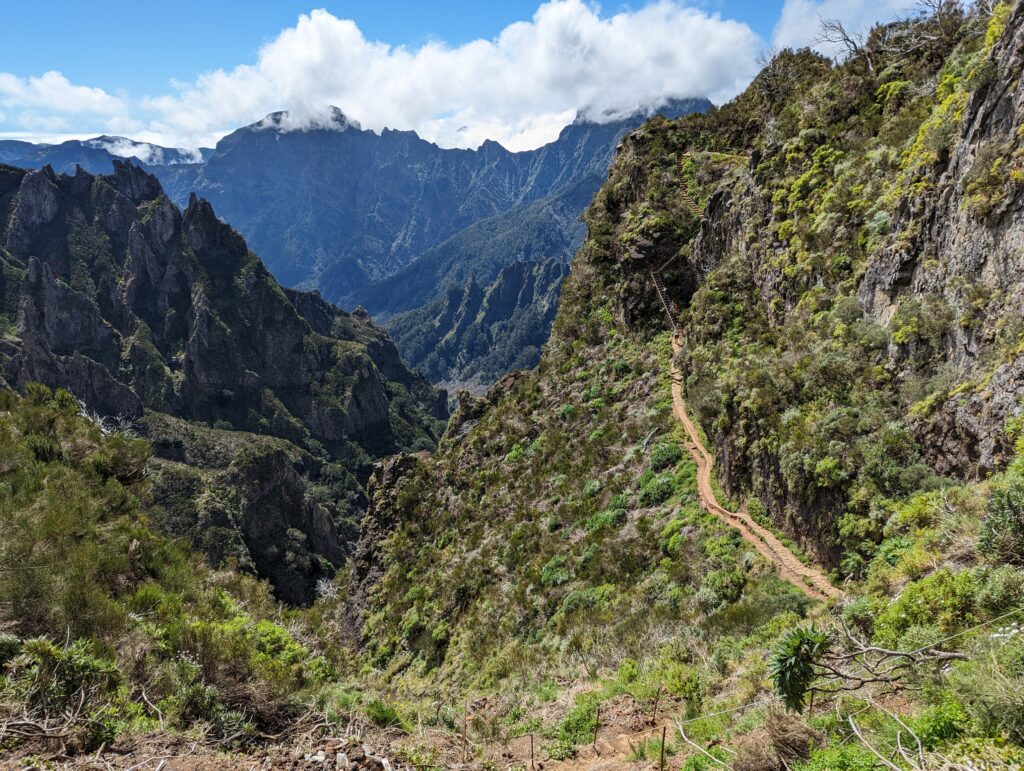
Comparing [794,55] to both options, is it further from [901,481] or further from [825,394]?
[901,481]

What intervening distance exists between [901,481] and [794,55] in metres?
35.6

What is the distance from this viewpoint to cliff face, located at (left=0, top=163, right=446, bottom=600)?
427ft

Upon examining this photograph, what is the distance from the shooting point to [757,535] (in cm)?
1434

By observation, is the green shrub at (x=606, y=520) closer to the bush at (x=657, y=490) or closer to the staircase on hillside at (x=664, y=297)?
the bush at (x=657, y=490)

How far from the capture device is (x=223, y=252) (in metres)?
167

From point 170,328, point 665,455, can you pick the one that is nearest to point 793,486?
point 665,455

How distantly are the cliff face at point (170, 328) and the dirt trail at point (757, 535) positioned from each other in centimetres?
10100

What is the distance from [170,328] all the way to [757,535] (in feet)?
570

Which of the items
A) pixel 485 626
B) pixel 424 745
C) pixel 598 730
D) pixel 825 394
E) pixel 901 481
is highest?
pixel 825 394

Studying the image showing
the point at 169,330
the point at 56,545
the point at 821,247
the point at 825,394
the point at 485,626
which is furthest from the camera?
the point at 169,330

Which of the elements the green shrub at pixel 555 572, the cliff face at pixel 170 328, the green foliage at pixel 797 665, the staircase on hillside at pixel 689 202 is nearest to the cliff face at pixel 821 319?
the green shrub at pixel 555 572

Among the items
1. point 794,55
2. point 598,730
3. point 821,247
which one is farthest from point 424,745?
point 794,55

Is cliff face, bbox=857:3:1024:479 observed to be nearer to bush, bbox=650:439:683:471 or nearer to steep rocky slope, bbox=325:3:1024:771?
steep rocky slope, bbox=325:3:1024:771

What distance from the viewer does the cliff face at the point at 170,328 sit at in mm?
130125
